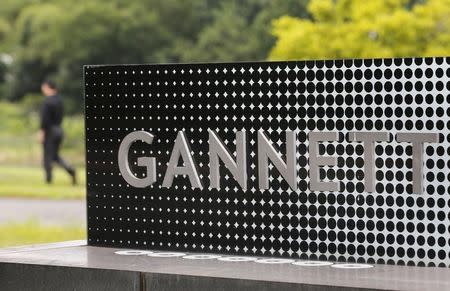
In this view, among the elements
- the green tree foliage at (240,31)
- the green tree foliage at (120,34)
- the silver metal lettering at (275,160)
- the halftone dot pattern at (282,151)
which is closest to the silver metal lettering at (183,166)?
the halftone dot pattern at (282,151)

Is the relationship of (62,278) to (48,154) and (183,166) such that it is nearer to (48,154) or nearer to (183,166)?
(183,166)

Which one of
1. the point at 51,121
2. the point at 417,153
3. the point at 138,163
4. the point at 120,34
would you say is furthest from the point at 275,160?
the point at 120,34

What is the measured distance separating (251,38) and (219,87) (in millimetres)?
24010

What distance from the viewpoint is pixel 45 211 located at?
59.7ft

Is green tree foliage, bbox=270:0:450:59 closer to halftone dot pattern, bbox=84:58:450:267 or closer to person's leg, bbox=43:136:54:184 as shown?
person's leg, bbox=43:136:54:184

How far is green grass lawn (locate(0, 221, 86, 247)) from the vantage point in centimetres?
1381

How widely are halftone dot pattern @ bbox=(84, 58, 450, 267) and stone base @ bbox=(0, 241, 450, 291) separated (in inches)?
8.1

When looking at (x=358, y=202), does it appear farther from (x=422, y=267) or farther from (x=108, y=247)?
(x=108, y=247)

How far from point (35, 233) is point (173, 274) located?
9.61m

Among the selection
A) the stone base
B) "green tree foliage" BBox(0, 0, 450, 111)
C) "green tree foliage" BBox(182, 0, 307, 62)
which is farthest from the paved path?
the stone base

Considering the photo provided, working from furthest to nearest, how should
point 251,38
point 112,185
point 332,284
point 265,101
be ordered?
1. point 251,38
2. point 112,185
3. point 265,101
4. point 332,284

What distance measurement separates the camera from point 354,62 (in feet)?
17.5

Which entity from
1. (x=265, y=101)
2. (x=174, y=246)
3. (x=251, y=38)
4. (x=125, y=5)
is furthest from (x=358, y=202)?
(x=125, y=5)

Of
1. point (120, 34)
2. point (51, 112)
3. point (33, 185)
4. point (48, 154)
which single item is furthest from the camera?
point (120, 34)
